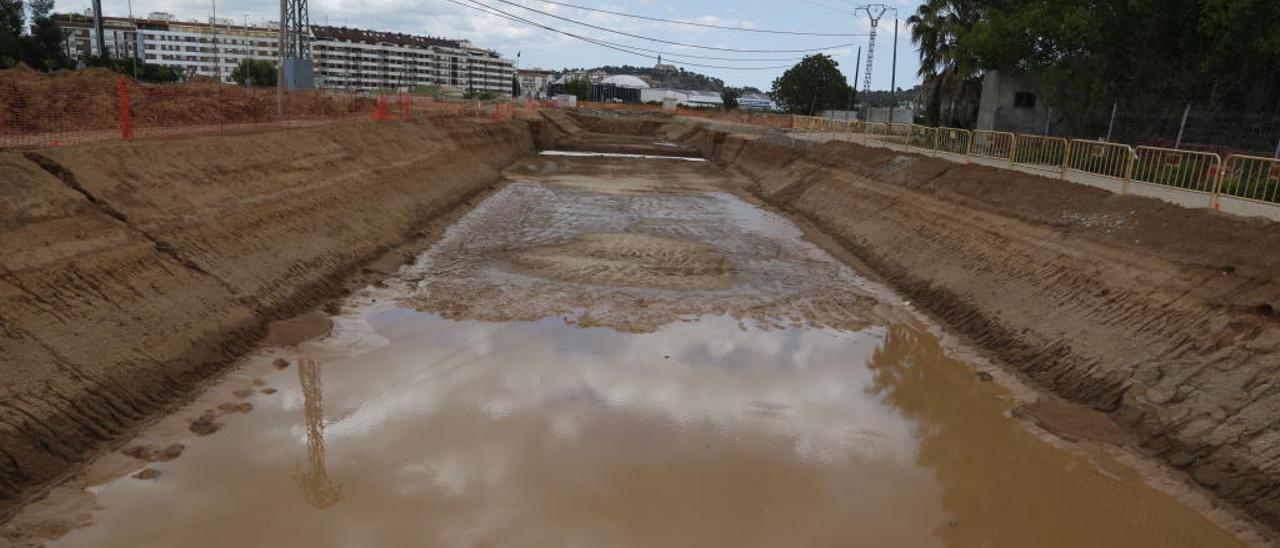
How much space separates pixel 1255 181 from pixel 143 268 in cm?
1776

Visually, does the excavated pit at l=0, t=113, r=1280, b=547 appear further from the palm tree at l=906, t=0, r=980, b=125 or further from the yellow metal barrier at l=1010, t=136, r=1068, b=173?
the palm tree at l=906, t=0, r=980, b=125

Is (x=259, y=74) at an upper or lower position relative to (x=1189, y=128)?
upper

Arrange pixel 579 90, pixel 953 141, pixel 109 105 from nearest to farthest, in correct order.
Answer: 1. pixel 109 105
2. pixel 953 141
3. pixel 579 90

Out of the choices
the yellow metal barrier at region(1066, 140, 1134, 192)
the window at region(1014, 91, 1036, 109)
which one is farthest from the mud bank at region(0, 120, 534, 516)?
the window at region(1014, 91, 1036, 109)

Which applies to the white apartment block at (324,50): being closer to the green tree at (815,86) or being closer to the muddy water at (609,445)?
the green tree at (815,86)

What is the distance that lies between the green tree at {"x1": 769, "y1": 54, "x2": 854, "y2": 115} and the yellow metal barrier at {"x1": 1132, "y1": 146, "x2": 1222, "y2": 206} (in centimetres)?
6118

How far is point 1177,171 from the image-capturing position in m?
14.0

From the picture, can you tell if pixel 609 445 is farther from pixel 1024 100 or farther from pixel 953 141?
pixel 1024 100

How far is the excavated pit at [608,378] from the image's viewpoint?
20.7ft

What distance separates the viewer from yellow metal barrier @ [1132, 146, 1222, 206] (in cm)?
1370

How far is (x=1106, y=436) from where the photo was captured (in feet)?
26.3

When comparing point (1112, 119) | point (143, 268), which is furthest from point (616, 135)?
point (143, 268)

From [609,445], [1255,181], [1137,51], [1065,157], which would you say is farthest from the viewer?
[1137,51]

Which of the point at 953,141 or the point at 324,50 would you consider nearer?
the point at 953,141
